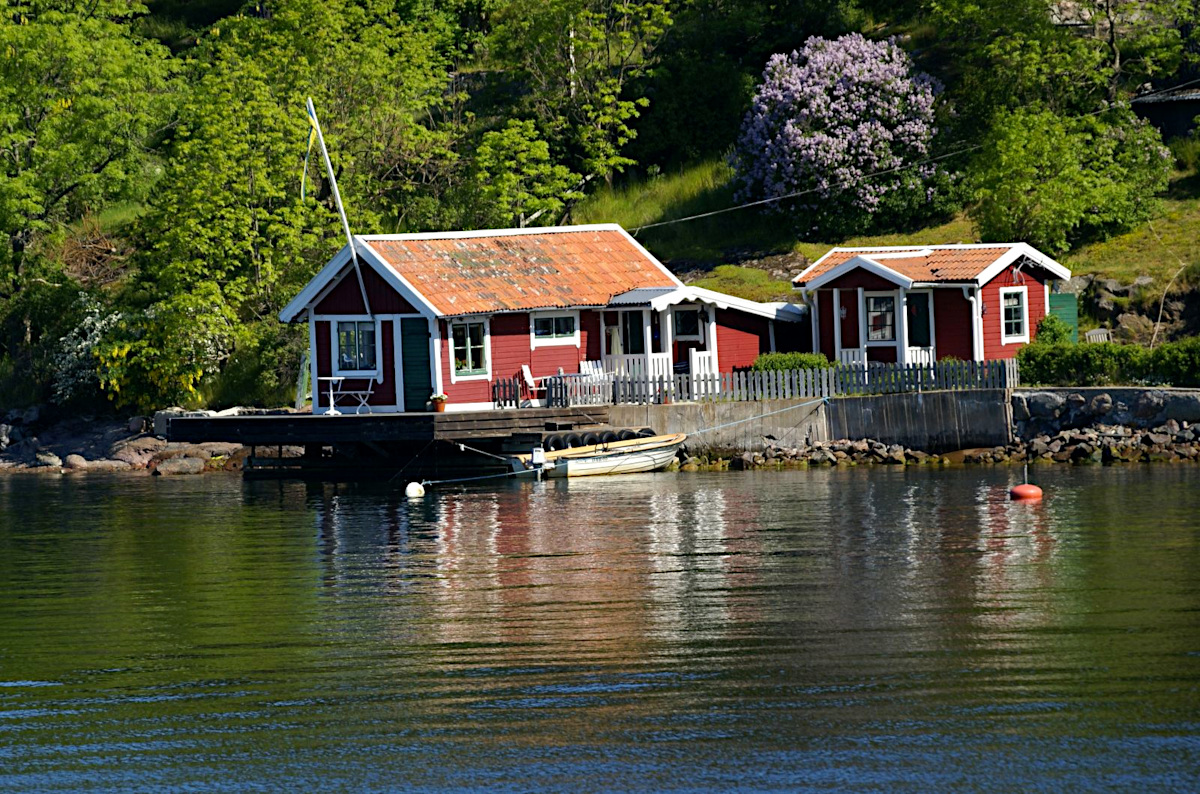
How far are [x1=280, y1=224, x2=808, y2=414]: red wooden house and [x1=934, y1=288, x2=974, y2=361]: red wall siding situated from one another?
175 inches

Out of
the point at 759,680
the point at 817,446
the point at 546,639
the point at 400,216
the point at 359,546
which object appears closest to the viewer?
the point at 759,680

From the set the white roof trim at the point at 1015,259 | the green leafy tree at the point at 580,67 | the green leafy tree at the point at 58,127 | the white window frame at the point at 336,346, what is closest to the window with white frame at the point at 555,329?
the white window frame at the point at 336,346

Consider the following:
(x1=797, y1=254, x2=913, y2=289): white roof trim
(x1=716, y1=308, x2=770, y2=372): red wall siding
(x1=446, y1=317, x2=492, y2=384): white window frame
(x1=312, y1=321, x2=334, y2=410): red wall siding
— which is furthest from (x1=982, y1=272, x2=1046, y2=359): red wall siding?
(x1=312, y1=321, x2=334, y2=410): red wall siding

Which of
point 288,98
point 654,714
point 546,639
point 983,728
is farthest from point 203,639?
point 288,98

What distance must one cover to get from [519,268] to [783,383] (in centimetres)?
799

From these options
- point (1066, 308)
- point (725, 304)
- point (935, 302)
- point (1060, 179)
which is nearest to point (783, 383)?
point (725, 304)

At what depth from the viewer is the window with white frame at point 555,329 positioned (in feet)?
145

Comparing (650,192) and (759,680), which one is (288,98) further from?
(759,680)

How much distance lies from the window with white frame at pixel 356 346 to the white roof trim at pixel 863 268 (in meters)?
12.1

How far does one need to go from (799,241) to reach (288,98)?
18445mm

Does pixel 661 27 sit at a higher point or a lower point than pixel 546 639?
higher

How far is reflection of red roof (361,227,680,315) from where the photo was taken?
42781 millimetres

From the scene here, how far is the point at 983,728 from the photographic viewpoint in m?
16.2

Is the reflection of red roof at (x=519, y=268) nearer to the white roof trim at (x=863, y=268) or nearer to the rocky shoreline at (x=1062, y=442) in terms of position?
the white roof trim at (x=863, y=268)
